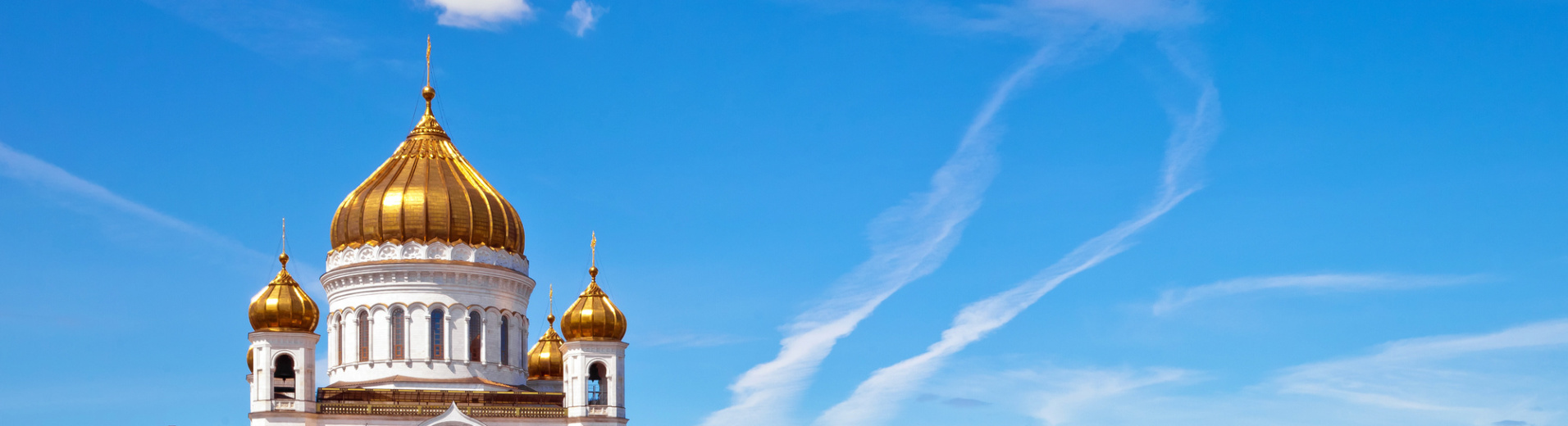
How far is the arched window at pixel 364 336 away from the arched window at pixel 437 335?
6.43 ft

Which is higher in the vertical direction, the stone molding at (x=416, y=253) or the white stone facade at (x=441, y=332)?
the stone molding at (x=416, y=253)

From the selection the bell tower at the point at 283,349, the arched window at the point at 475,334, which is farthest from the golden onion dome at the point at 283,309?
the arched window at the point at 475,334

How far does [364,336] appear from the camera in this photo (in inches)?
2427

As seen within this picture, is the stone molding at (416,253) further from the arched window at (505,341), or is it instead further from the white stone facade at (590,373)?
the white stone facade at (590,373)

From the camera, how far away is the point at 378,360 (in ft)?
199

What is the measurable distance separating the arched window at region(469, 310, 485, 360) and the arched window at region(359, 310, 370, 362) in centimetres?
307

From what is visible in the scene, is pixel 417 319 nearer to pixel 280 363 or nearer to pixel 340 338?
pixel 340 338

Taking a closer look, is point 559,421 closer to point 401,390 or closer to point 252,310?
point 401,390

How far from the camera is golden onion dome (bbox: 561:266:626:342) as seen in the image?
60.2 meters

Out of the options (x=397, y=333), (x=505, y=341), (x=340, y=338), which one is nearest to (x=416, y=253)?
(x=397, y=333)

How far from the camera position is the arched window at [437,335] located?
61125 millimetres

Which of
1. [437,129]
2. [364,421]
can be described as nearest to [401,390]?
[364,421]

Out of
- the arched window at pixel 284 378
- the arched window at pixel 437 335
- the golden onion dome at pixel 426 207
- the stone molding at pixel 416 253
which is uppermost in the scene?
the golden onion dome at pixel 426 207

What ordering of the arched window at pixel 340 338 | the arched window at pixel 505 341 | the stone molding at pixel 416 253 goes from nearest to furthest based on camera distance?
1. the stone molding at pixel 416 253
2. the arched window at pixel 340 338
3. the arched window at pixel 505 341
